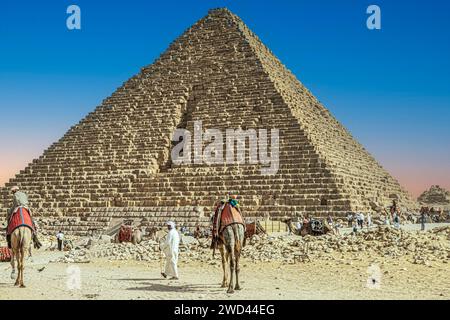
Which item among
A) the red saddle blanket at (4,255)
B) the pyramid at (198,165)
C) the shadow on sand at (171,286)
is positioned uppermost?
the pyramid at (198,165)

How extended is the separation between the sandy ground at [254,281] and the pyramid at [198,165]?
1156 centimetres

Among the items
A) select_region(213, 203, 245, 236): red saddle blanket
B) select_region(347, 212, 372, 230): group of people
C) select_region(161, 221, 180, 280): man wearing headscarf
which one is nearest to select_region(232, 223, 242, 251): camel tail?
select_region(213, 203, 245, 236): red saddle blanket

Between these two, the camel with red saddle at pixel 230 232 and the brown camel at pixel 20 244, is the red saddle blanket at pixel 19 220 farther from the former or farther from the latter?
the camel with red saddle at pixel 230 232

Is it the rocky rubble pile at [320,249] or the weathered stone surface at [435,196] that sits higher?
the weathered stone surface at [435,196]

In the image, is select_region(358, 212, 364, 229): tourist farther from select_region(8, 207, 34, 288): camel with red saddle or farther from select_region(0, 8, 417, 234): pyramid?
select_region(8, 207, 34, 288): camel with red saddle

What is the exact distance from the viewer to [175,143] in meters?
31.7

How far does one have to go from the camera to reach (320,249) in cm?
1334

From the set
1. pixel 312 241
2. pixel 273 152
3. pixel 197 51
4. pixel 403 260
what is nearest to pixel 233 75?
pixel 197 51

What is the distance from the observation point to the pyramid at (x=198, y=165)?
2539 cm

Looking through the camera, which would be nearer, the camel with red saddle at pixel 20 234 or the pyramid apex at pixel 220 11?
the camel with red saddle at pixel 20 234

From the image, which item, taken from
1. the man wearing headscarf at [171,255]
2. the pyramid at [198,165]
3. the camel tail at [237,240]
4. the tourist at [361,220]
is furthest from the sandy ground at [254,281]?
the pyramid at [198,165]

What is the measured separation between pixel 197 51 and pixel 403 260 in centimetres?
2784
